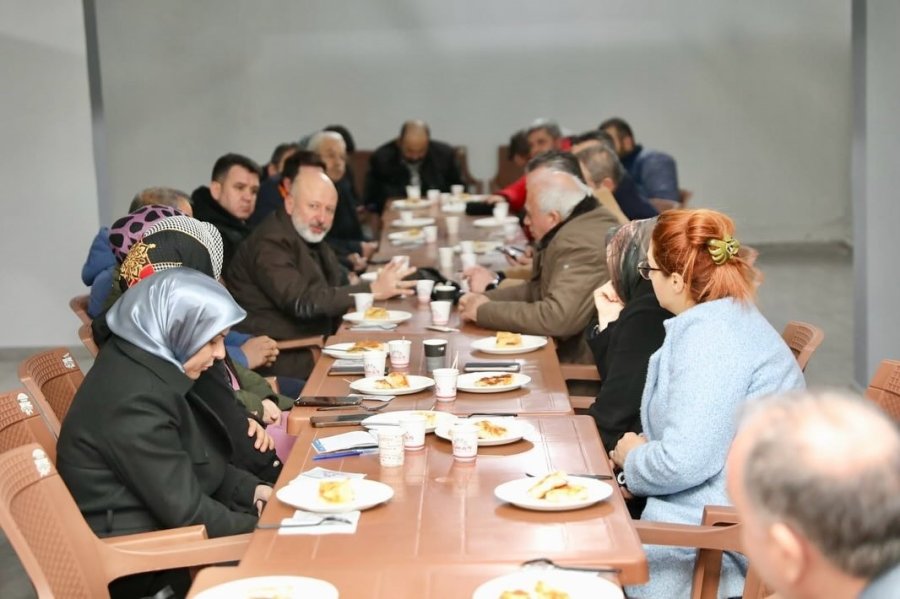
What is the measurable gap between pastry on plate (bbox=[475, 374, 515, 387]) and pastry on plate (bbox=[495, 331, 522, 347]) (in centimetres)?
53

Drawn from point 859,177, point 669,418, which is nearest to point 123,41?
point 859,177

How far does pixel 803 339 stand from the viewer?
3.83m

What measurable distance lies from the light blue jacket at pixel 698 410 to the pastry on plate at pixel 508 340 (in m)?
1.12

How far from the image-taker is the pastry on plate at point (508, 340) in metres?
4.17

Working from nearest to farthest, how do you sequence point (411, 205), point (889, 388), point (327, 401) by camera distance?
point (889, 388)
point (327, 401)
point (411, 205)

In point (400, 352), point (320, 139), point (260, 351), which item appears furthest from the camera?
point (320, 139)

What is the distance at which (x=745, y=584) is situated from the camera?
9.29 feet

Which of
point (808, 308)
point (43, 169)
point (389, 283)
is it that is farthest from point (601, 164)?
point (43, 169)

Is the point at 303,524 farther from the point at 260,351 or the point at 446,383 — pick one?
the point at 260,351

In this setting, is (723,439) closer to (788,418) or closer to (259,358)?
(788,418)

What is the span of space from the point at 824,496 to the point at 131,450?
1.84 m

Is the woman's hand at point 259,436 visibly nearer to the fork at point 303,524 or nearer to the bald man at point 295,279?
the fork at point 303,524

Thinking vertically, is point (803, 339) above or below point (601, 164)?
below

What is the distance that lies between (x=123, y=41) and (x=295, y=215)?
21.9 feet
